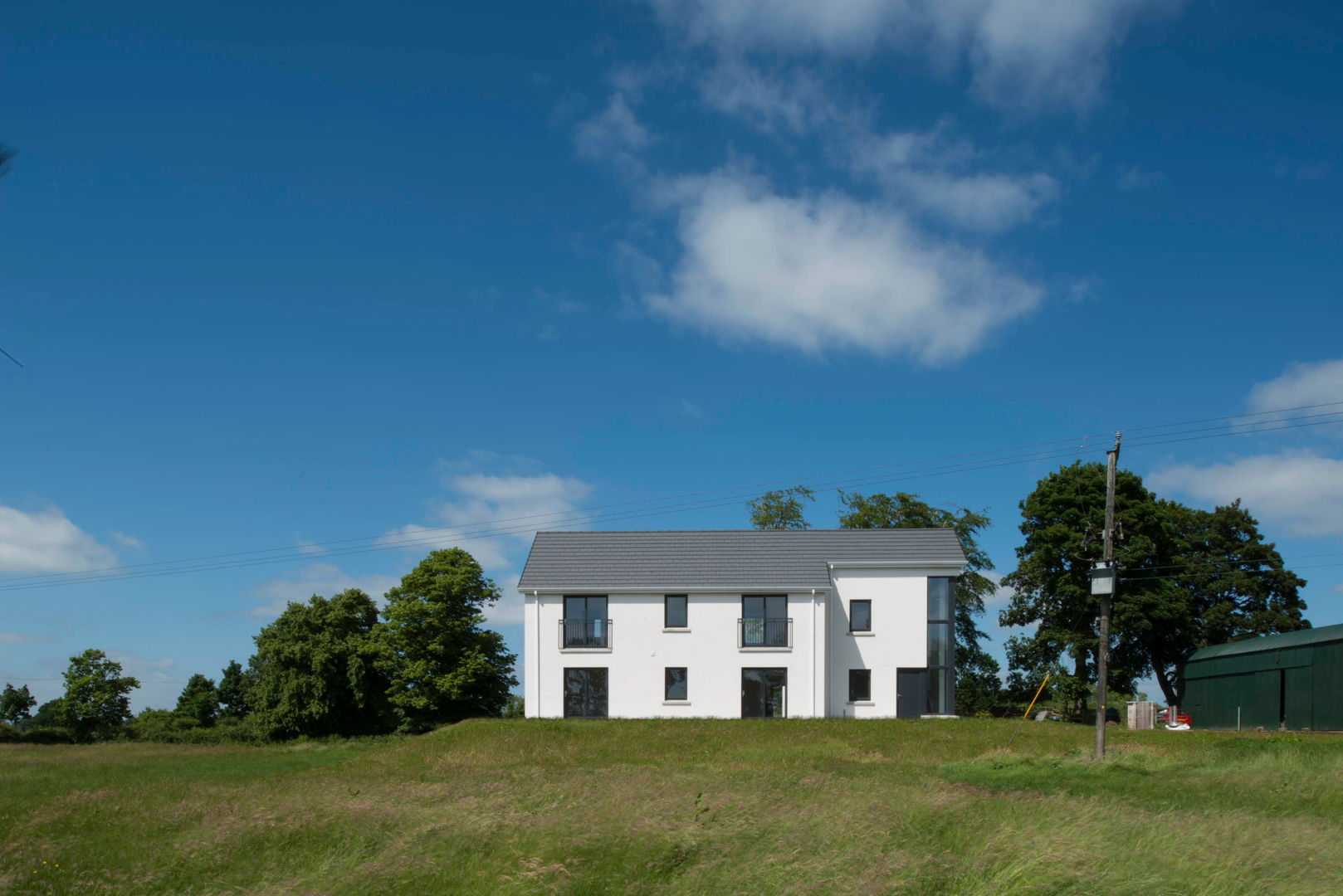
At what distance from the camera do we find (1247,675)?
129ft

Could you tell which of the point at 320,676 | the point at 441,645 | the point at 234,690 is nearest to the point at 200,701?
the point at 234,690

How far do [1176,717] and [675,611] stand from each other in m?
21.0

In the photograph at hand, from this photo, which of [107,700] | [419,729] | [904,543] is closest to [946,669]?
[904,543]

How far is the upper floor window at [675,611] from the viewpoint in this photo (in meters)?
38.4

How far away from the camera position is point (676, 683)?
125 ft

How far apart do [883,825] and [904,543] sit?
3033cm

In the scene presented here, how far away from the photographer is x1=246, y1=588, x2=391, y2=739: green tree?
41.1 meters

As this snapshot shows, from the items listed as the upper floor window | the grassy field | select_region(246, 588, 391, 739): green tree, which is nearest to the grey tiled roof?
the upper floor window

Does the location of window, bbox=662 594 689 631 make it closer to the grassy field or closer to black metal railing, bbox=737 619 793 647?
black metal railing, bbox=737 619 793 647

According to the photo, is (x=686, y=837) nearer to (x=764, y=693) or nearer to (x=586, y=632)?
(x=764, y=693)

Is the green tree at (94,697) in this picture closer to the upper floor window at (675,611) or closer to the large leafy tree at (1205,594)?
the upper floor window at (675,611)

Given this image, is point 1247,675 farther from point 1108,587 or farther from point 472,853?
point 472,853

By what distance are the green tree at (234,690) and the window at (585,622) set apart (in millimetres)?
26784

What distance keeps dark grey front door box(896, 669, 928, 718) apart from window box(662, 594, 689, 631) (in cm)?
849
